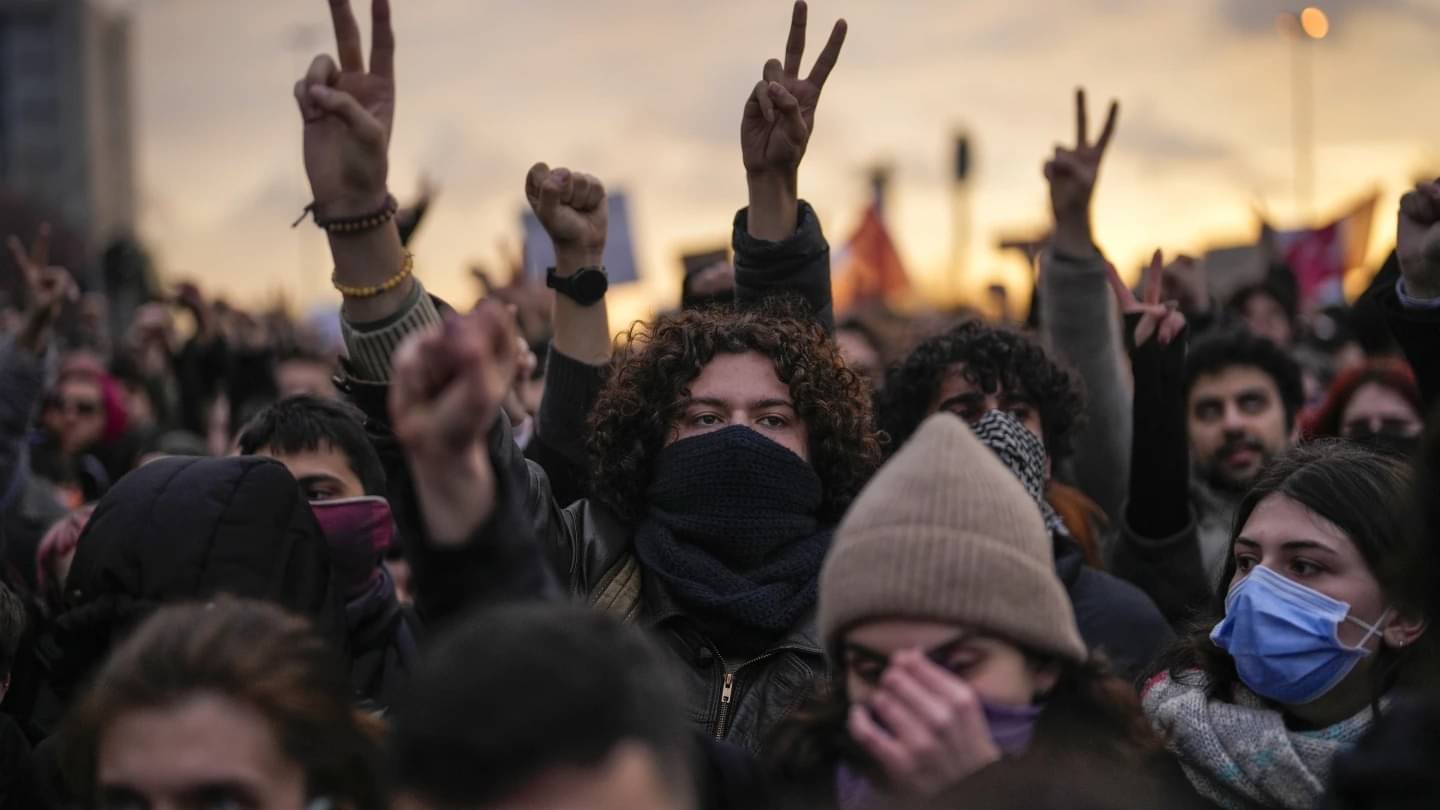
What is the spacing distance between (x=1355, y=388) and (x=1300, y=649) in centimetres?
285

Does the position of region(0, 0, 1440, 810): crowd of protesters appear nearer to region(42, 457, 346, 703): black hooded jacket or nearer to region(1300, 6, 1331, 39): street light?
region(42, 457, 346, 703): black hooded jacket

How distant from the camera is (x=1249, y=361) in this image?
6242mm

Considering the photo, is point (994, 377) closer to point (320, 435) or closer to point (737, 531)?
point (737, 531)

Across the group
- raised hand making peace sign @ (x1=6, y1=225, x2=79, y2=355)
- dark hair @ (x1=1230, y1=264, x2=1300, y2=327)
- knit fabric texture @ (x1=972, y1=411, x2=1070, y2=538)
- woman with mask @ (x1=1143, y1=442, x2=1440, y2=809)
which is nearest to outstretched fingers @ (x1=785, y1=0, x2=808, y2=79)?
knit fabric texture @ (x1=972, y1=411, x2=1070, y2=538)

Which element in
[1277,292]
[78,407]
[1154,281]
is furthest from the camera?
[1277,292]

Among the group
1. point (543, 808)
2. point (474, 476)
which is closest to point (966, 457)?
point (474, 476)

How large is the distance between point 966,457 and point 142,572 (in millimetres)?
1512

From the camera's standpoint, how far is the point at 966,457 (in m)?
2.60

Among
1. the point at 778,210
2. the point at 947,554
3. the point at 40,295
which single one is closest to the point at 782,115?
the point at 778,210

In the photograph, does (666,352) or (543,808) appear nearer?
(543,808)

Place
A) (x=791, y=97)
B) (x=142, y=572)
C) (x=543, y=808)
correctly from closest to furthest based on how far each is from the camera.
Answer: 1. (x=543, y=808)
2. (x=142, y=572)
3. (x=791, y=97)

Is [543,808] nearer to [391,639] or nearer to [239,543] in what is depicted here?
[239,543]

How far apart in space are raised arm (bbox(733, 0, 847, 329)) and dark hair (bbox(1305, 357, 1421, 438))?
7.93 ft

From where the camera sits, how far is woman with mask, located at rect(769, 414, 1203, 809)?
231 centimetres
